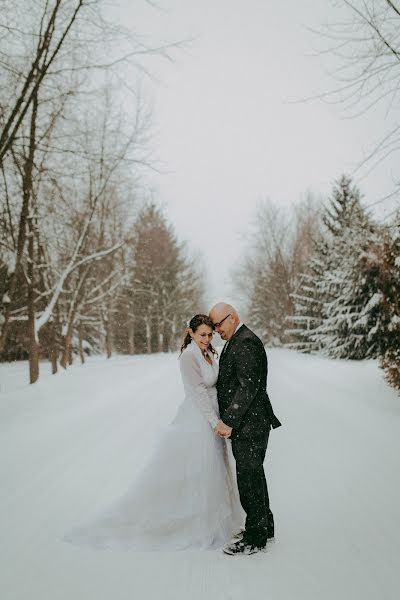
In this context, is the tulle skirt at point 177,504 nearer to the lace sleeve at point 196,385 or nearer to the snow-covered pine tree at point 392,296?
the lace sleeve at point 196,385

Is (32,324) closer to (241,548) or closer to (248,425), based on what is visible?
(248,425)

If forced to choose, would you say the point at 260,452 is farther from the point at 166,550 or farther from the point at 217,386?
the point at 166,550

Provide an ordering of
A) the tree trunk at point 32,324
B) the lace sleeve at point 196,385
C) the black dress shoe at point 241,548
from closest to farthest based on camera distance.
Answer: the black dress shoe at point 241,548 < the lace sleeve at point 196,385 < the tree trunk at point 32,324

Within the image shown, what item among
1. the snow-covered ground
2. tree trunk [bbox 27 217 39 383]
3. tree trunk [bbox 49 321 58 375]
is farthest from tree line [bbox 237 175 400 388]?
tree trunk [bbox 49 321 58 375]

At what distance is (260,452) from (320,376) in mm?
11210

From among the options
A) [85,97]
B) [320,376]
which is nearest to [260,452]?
[85,97]

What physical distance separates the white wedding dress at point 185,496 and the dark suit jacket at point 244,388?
0.66ft

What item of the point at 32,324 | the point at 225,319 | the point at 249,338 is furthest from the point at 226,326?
the point at 32,324

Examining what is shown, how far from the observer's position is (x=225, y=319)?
3500mm

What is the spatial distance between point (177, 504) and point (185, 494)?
0.33 ft

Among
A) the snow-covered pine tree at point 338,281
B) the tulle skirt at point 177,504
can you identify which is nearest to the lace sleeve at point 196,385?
the tulle skirt at point 177,504

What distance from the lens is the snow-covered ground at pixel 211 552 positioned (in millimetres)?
2754

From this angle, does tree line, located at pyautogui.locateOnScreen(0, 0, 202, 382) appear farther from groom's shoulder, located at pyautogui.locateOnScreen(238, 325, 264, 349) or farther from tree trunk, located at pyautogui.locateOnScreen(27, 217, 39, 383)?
A: groom's shoulder, located at pyautogui.locateOnScreen(238, 325, 264, 349)

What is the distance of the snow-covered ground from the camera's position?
275cm
